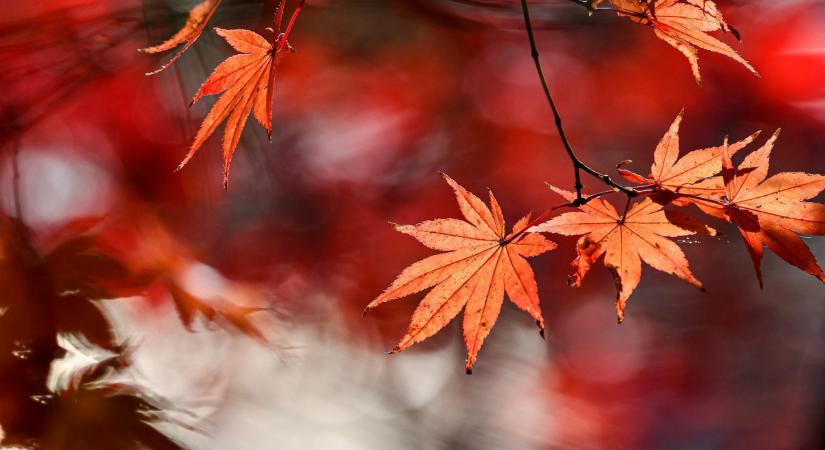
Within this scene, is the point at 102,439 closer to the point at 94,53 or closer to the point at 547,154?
the point at 94,53

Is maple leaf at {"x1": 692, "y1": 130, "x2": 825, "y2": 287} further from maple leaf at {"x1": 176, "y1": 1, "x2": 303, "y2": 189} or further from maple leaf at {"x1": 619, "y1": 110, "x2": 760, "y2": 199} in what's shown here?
maple leaf at {"x1": 176, "y1": 1, "x2": 303, "y2": 189}

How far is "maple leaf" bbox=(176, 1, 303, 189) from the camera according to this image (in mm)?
435

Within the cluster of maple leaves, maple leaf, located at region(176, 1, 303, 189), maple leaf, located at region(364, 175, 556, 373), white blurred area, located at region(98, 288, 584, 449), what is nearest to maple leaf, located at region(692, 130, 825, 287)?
the cluster of maple leaves

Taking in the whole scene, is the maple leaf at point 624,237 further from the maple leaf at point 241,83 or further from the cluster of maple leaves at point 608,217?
the maple leaf at point 241,83

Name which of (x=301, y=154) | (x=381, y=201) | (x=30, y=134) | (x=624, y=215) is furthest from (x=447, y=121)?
(x=624, y=215)

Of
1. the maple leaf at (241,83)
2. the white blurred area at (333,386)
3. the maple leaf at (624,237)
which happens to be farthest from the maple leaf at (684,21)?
the white blurred area at (333,386)

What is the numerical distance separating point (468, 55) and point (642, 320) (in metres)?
1.43

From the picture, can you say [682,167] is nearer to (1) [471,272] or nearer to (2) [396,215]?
(1) [471,272]

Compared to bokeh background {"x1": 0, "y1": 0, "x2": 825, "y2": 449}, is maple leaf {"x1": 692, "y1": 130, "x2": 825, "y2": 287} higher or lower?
higher

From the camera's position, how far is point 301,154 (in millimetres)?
2166

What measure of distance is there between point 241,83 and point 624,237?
1.14 feet

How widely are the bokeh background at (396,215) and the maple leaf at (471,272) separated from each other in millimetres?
1349

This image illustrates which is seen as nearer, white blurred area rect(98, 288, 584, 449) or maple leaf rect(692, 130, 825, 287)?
maple leaf rect(692, 130, 825, 287)

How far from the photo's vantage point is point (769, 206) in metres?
0.43
